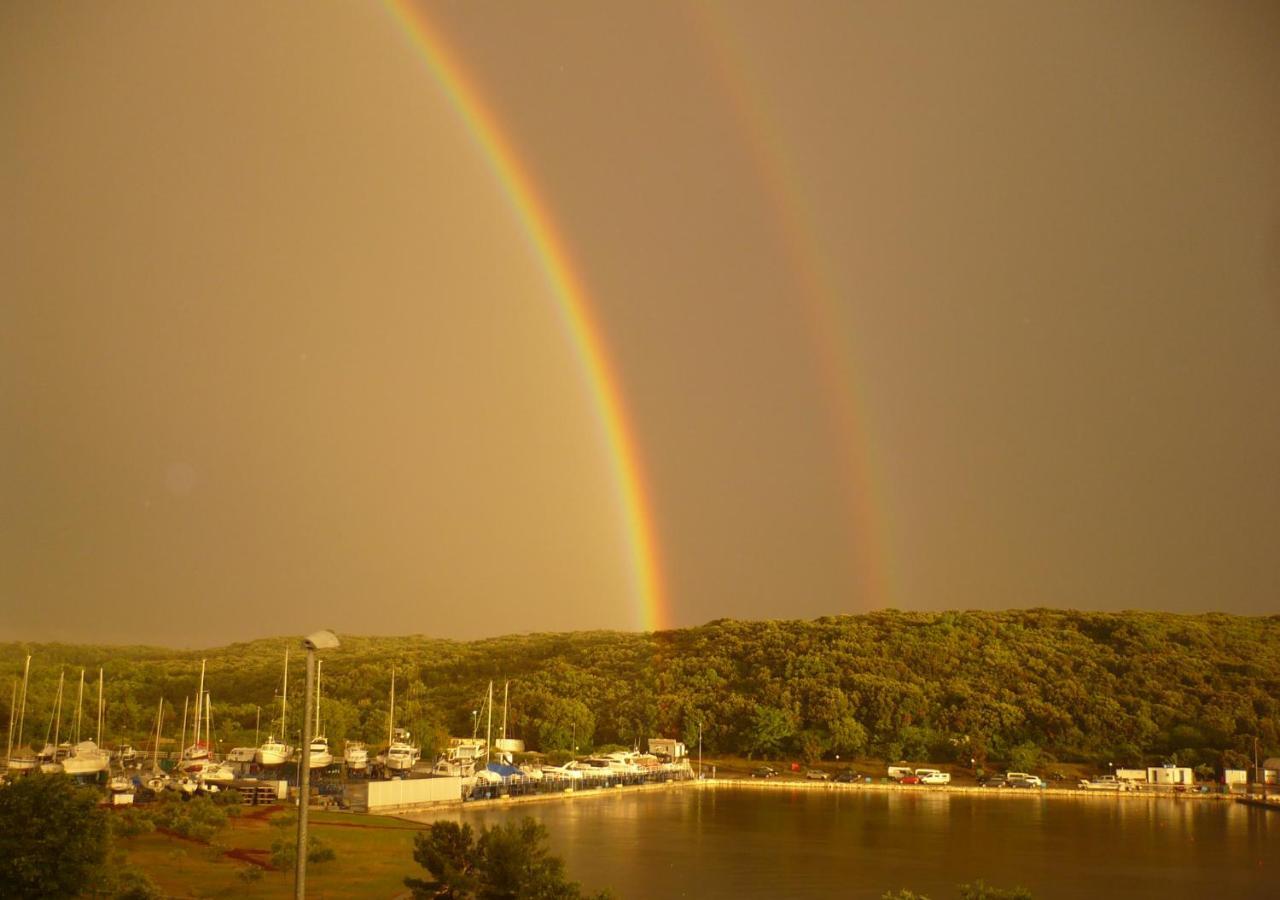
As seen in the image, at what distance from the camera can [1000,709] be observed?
187 feet

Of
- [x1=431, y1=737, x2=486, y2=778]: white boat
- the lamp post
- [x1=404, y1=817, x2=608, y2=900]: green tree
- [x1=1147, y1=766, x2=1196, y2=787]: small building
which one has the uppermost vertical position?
the lamp post

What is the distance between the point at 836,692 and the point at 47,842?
47.6 metres

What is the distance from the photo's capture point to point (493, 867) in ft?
51.7

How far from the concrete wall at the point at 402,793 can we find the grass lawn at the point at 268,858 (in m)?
3.42

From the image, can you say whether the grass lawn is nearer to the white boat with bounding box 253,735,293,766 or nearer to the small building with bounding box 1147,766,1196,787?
the white boat with bounding box 253,735,293,766

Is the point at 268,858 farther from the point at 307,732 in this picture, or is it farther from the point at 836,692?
the point at 836,692

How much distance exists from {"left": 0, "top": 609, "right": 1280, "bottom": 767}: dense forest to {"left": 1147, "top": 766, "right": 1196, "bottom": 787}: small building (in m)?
3.18

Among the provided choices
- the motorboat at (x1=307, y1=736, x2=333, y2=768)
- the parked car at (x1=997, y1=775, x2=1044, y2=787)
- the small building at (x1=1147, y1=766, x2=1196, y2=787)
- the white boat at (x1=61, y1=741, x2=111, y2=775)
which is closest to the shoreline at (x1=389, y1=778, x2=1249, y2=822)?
the parked car at (x1=997, y1=775, x2=1044, y2=787)

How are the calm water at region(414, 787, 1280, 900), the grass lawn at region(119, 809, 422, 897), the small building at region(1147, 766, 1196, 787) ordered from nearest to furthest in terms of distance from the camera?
1. the grass lawn at region(119, 809, 422, 897)
2. the calm water at region(414, 787, 1280, 900)
3. the small building at region(1147, 766, 1196, 787)

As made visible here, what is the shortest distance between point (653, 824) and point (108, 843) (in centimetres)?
1939

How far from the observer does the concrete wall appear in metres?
32.9

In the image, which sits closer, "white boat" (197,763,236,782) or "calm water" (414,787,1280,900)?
"calm water" (414,787,1280,900)

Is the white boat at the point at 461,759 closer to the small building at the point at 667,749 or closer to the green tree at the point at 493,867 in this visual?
the small building at the point at 667,749

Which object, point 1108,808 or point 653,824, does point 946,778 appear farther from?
point 653,824
